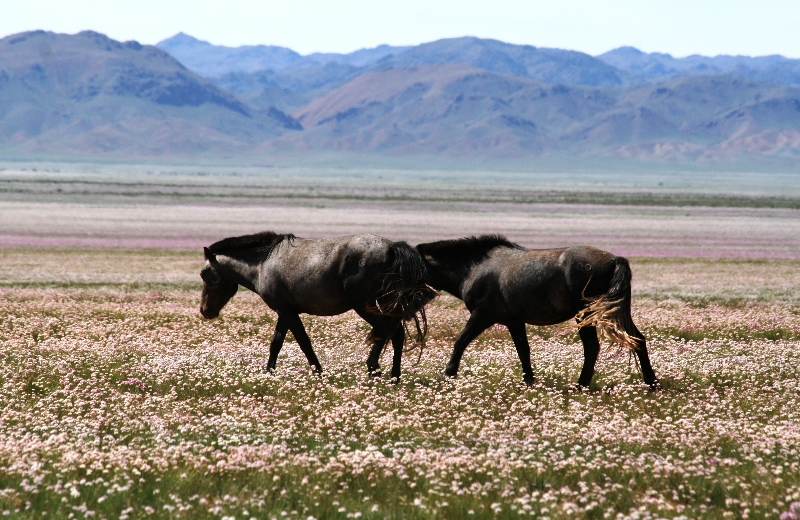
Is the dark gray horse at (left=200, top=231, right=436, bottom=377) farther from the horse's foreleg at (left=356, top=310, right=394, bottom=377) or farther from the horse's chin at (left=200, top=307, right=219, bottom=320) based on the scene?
the horse's chin at (left=200, top=307, right=219, bottom=320)

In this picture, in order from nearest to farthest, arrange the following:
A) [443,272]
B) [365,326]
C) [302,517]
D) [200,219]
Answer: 1. [302,517]
2. [443,272]
3. [365,326]
4. [200,219]

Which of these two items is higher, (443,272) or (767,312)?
(443,272)

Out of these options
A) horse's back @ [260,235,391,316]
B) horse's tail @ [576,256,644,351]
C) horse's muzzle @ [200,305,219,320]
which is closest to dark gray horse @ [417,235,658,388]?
horse's tail @ [576,256,644,351]

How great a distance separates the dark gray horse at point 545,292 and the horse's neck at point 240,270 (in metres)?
3.41

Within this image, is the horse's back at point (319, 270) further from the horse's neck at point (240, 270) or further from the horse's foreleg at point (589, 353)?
the horse's foreleg at point (589, 353)

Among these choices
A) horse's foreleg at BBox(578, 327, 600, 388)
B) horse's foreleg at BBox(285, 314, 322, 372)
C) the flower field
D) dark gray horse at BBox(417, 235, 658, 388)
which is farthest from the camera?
horse's foreleg at BBox(285, 314, 322, 372)

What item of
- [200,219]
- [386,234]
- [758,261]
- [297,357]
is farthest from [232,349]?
[200,219]

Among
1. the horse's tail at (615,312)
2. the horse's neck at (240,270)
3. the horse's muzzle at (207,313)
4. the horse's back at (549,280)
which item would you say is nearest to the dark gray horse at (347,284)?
the horse's neck at (240,270)

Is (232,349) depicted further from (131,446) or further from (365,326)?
(131,446)

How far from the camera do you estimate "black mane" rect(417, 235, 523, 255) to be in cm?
1489

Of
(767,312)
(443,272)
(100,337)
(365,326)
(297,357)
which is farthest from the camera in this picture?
(767,312)

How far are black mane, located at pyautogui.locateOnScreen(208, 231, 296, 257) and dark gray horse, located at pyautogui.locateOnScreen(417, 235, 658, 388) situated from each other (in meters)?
3.00

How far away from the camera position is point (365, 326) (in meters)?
21.0

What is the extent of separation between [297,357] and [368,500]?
843 cm
